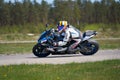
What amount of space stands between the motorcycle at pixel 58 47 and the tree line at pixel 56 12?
7688 centimetres

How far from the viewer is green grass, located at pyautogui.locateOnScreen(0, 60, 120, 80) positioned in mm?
11678

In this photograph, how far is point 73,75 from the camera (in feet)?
39.3

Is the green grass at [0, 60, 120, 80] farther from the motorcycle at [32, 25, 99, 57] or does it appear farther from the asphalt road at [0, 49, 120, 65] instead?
the motorcycle at [32, 25, 99, 57]

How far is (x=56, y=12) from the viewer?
10462 centimetres

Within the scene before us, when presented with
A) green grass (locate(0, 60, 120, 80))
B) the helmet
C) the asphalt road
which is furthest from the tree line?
green grass (locate(0, 60, 120, 80))

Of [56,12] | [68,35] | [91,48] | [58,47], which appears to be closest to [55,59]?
[58,47]

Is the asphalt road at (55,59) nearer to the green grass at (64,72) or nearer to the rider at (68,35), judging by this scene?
the rider at (68,35)

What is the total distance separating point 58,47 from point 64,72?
7147 mm

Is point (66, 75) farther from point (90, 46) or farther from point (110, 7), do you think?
point (110, 7)

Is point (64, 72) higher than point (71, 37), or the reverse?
point (64, 72)

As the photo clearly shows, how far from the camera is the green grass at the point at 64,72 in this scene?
38.3 ft

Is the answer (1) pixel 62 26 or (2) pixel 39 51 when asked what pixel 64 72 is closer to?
(2) pixel 39 51

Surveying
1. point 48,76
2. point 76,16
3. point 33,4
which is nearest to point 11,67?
point 48,76

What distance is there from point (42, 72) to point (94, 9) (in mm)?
101304
